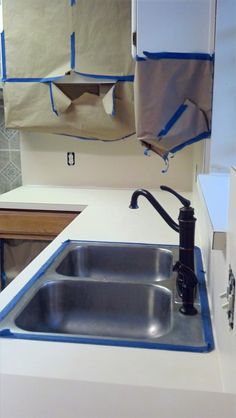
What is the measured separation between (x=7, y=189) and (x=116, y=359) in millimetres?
2306

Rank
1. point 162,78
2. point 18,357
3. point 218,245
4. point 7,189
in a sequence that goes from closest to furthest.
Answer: point 218,245
point 18,357
point 162,78
point 7,189

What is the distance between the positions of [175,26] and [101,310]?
1.04 m

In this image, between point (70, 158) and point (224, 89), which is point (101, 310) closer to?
point (224, 89)

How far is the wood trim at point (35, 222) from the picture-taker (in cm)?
217

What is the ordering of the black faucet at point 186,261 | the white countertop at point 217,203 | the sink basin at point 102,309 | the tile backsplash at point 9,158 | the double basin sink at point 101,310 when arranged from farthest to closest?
the tile backsplash at point 9,158
the sink basin at point 102,309
the black faucet at point 186,261
the double basin sink at point 101,310
the white countertop at point 217,203

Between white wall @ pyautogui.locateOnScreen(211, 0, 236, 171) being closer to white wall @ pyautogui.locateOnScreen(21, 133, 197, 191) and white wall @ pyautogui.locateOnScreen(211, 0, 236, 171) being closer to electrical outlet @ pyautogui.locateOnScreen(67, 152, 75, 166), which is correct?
white wall @ pyautogui.locateOnScreen(21, 133, 197, 191)

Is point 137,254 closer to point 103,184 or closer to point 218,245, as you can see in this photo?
point 218,245

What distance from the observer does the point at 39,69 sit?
89.3 inches

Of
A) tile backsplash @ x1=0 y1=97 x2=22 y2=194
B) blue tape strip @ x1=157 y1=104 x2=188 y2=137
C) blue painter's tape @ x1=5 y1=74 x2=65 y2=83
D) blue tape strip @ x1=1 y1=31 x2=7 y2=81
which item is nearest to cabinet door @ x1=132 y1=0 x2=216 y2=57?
blue tape strip @ x1=157 y1=104 x2=188 y2=137

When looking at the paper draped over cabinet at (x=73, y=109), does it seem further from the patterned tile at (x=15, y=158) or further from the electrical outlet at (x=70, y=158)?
the patterned tile at (x=15, y=158)

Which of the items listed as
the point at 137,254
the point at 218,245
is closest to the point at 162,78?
the point at 137,254

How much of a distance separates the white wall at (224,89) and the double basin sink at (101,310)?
370 mm

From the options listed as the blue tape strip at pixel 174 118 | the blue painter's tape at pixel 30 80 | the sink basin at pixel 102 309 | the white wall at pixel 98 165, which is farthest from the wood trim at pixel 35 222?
the sink basin at pixel 102 309

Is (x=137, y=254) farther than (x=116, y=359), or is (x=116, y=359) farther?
(x=137, y=254)
